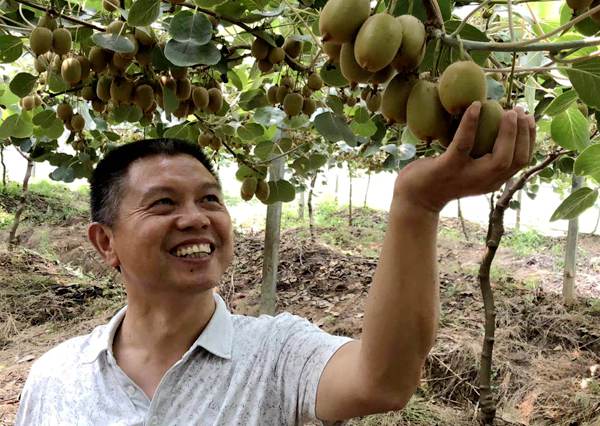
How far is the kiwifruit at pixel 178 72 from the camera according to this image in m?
1.27

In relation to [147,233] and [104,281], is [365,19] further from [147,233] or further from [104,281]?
[104,281]

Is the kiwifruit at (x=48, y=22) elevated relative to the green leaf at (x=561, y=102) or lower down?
elevated

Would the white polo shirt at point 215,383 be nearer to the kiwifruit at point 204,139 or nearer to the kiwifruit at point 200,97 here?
the kiwifruit at point 200,97

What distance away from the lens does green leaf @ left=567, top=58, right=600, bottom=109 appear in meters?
0.72

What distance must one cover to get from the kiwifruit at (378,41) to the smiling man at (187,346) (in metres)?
0.37

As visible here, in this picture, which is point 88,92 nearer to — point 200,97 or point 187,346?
point 200,97

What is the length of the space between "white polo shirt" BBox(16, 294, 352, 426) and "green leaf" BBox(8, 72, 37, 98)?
0.72 meters

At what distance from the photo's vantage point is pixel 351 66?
605 millimetres

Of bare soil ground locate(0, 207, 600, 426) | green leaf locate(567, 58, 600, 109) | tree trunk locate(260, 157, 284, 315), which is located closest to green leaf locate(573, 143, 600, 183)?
green leaf locate(567, 58, 600, 109)

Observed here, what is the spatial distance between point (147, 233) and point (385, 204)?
13373 millimetres

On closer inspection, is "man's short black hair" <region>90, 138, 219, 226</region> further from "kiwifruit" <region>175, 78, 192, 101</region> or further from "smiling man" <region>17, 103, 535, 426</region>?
"kiwifruit" <region>175, 78, 192, 101</region>

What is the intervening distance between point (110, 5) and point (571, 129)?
1.10m

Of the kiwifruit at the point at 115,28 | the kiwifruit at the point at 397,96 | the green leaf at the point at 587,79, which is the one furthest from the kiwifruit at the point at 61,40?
the green leaf at the point at 587,79

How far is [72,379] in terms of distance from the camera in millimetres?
1308
